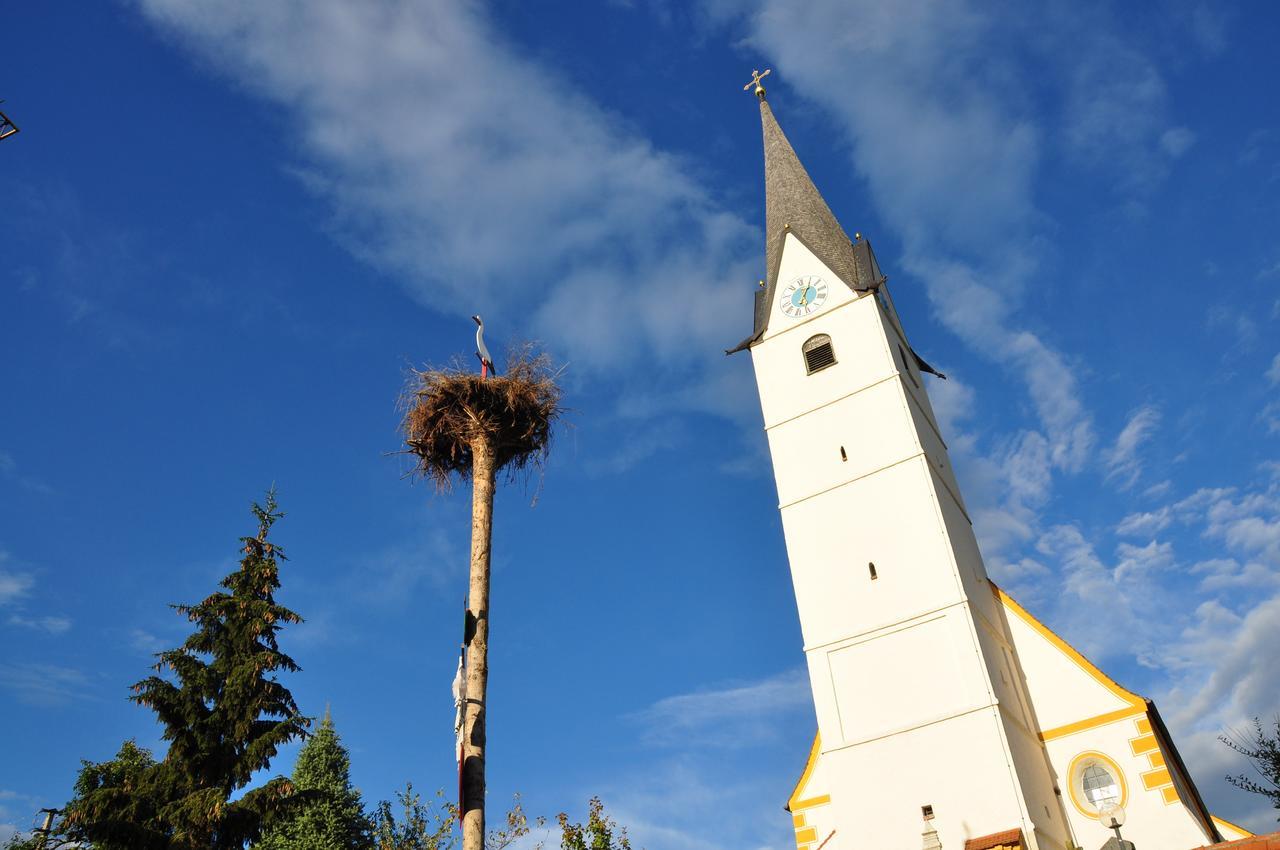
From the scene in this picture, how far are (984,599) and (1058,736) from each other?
2859mm

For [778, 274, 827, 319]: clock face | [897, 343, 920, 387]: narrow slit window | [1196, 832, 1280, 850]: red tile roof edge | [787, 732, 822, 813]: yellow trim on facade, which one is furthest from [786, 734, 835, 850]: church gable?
[778, 274, 827, 319]: clock face

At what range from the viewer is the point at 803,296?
78.0 feet

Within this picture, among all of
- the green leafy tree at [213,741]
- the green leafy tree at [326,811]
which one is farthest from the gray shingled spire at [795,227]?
the green leafy tree at [326,811]

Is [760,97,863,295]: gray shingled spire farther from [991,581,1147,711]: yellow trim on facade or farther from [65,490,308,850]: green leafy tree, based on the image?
[65,490,308,850]: green leafy tree

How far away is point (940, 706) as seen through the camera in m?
16.6

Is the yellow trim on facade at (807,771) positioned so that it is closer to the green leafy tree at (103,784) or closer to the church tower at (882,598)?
the church tower at (882,598)

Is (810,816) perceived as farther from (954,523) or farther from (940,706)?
(954,523)

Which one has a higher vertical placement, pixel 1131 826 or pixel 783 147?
pixel 783 147

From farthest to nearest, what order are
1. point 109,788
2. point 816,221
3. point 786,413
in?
point 816,221, point 786,413, point 109,788

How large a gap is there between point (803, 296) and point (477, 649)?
16.1 metres

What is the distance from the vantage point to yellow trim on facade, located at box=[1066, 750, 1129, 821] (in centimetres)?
1722

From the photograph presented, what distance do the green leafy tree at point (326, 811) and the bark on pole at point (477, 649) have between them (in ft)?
49.6

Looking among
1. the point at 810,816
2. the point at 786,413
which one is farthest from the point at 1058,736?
the point at 786,413

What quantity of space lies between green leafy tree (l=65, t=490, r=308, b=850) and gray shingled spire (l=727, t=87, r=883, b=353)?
43.5 feet
